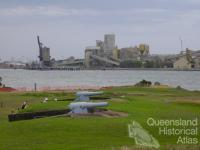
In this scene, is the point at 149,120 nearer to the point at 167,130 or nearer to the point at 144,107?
the point at 167,130

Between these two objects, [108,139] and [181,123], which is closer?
[108,139]

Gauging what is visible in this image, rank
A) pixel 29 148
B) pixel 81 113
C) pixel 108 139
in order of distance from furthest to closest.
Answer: pixel 81 113 → pixel 108 139 → pixel 29 148

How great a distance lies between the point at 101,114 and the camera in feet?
82.8

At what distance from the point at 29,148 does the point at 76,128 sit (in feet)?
12.2

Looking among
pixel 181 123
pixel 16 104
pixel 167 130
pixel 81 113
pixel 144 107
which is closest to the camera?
pixel 167 130

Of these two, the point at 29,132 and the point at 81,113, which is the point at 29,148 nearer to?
the point at 29,132

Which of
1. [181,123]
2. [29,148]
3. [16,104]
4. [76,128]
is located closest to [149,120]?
[181,123]

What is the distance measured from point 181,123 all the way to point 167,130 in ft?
4.82

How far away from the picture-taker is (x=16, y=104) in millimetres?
35344

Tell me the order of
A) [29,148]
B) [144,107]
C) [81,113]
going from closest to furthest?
[29,148] < [81,113] < [144,107]

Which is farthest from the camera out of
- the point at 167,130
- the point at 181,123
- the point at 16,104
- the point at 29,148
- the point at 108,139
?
the point at 16,104

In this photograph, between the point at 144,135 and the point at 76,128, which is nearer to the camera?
the point at 144,135

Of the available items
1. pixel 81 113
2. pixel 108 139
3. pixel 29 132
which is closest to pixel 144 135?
pixel 108 139

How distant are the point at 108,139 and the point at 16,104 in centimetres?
1807
